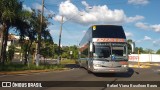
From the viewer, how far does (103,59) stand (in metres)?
23.5

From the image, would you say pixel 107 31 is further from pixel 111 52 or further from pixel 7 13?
pixel 7 13

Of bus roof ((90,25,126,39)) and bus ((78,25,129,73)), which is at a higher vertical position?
bus roof ((90,25,126,39))

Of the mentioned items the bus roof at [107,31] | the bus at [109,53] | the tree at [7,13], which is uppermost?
the tree at [7,13]

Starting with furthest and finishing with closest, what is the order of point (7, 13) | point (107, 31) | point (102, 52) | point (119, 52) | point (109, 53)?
point (7, 13), point (107, 31), point (119, 52), point (102, 52), point (109, 53)

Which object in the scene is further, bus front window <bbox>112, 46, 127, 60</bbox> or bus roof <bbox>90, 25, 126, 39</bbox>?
bus roof <bbox>90, 25, 126, 39</bbox>

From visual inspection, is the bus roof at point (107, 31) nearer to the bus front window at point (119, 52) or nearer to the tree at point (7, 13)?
the bus front window at point (119, 52)

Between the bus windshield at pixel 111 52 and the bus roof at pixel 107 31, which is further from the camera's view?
the bus roof at pixel 107 31

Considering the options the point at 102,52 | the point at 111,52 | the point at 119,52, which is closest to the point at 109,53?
the point at 111,52

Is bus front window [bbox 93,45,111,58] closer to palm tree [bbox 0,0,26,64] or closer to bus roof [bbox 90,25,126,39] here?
→ bus roof [bbox 90,25,126,39]

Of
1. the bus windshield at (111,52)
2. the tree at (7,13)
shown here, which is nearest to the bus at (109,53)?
the bus windshield at (111,52)

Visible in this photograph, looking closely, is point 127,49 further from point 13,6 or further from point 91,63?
point 13,6

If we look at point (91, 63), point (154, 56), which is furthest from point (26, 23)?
point (154, 56)

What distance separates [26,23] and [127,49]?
17460 mm

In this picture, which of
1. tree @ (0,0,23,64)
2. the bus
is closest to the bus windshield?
the bus
